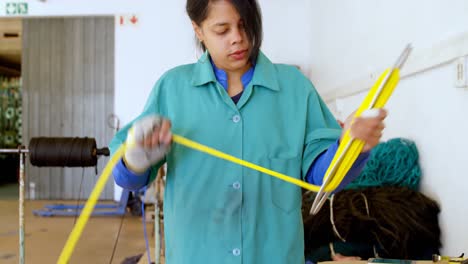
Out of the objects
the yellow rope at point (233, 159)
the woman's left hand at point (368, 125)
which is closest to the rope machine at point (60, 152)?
the yellow rope at point (233, 159)

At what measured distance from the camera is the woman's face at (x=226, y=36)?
956 mm

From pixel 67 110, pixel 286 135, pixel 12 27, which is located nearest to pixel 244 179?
pixel 286 135

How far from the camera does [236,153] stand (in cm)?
94

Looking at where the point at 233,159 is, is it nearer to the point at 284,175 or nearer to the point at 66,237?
the point at 284,175

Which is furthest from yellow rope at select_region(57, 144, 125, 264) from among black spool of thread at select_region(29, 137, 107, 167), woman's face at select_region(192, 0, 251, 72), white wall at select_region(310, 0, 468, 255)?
white wall at select_region(310, 0, 468, 255)

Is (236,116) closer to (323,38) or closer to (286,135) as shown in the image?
(286,135)

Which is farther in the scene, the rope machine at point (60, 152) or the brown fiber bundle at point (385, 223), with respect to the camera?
the brown fiber bundle at point (385, 223)

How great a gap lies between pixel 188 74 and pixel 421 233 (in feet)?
4.87

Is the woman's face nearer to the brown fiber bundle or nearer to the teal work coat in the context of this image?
the teal work coat

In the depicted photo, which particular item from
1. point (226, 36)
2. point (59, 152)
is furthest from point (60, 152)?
point (226, 36)

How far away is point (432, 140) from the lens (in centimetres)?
208

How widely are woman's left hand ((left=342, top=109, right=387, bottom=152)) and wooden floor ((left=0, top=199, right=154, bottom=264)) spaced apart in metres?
2.70

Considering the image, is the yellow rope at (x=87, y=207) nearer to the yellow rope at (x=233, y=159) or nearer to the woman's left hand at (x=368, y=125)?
the yellow rope at (x=233, y=159)

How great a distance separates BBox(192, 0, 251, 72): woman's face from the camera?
3.14ft
